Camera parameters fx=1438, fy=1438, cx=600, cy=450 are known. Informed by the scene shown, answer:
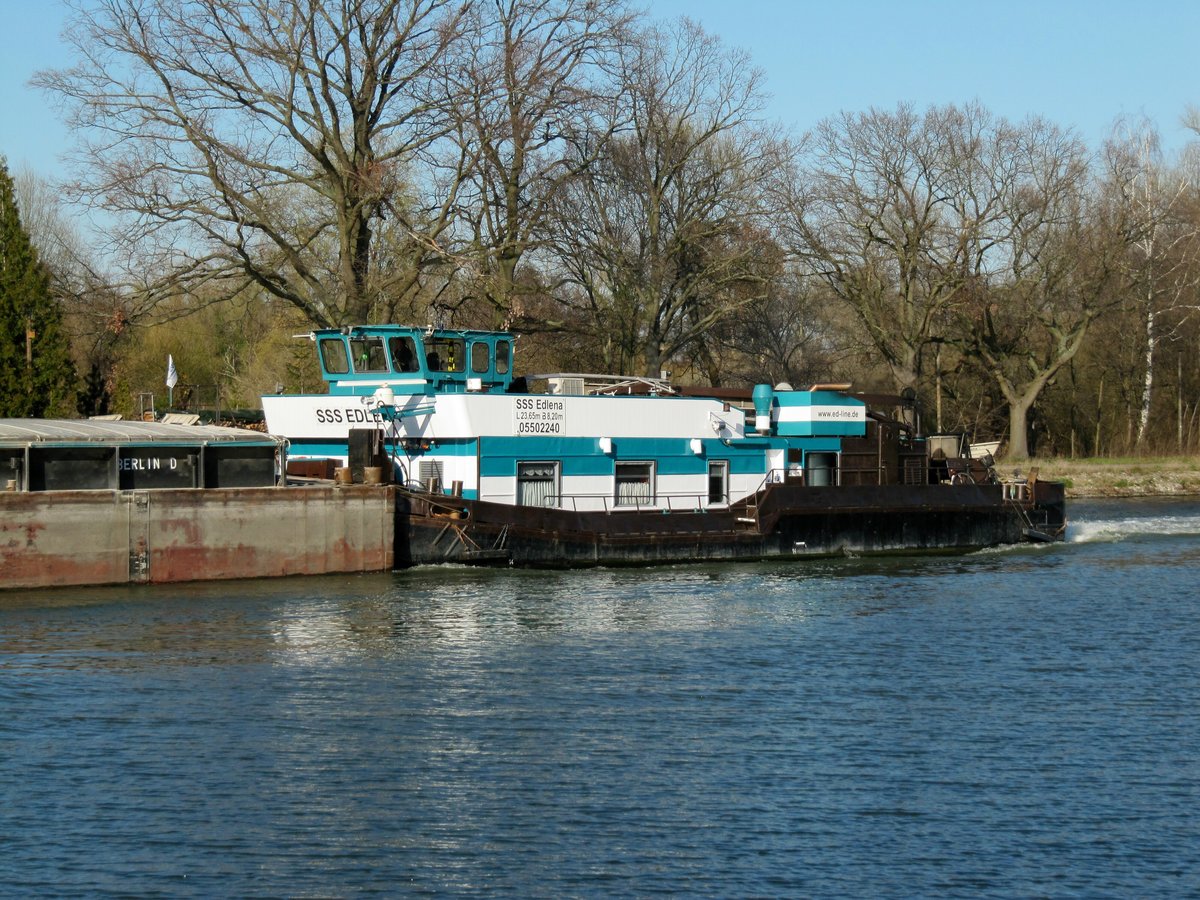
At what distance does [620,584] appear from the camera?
2822 centimetres

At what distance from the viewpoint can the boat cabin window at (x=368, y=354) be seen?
30.5 metres

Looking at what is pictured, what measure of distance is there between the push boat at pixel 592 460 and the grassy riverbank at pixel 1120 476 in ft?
80.1

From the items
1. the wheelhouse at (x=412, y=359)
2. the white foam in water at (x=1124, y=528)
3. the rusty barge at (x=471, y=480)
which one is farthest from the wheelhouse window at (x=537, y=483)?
the white foam in water at (x=1124, y=528)

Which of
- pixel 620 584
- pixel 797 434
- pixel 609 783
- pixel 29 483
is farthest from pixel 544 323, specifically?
pixel 609 783

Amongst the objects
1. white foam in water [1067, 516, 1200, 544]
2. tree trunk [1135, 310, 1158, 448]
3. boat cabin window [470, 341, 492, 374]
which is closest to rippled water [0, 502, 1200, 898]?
boat cabin window [470, 341, 492, 374]

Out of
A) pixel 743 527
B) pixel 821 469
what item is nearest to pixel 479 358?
pixel 743 527

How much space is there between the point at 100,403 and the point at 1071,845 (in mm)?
40207

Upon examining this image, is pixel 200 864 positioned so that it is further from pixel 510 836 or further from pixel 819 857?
pixel 819 857

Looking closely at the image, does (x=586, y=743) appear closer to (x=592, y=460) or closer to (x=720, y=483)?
(x=592, y=460)

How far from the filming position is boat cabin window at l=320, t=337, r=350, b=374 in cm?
3092

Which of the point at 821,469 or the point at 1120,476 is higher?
the point at 821,469

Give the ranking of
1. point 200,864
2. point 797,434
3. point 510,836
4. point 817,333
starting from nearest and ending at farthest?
point 200,864 → point 510,836 → point 797,434 → point 817,333

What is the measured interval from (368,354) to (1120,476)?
3911cm

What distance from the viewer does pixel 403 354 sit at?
30.3 metres
